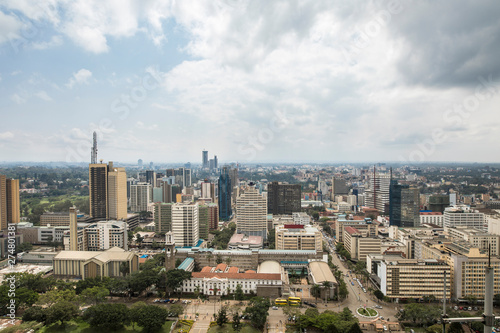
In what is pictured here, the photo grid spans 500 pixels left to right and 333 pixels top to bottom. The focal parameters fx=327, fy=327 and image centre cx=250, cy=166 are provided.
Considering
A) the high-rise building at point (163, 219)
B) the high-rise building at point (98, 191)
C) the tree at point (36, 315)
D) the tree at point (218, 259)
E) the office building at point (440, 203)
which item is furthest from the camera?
the office building at point (440, 203)

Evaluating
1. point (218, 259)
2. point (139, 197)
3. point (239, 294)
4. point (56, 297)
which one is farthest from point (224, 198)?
point (56, 297)

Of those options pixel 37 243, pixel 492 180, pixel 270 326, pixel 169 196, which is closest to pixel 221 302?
pixel 270 326

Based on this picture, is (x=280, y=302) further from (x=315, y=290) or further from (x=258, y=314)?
(x=258, y=314)

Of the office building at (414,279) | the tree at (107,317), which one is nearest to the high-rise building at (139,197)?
A: the tree at (107,317)

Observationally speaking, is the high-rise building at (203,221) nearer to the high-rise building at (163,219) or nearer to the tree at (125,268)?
the high-rise building at (163,219)

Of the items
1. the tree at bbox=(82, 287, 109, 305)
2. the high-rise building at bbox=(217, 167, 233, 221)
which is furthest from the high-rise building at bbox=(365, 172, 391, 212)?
the tree at bbox=(82, 287, 109, 305)
